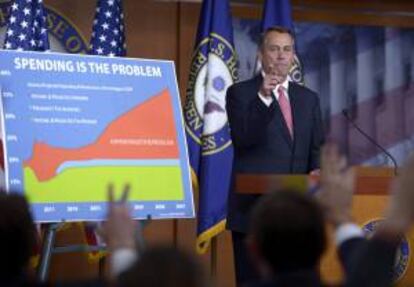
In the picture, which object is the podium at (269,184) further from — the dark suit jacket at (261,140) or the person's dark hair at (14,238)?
the person's dark hair at (14,238)

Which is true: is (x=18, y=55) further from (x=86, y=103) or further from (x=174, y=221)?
(x=174, y=221)

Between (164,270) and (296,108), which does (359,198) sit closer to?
(296,108)

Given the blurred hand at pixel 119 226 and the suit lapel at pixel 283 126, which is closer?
the blurred hand at pixel 119 226

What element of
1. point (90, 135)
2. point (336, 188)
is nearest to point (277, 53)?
point (90, 135)

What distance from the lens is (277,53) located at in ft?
16.4

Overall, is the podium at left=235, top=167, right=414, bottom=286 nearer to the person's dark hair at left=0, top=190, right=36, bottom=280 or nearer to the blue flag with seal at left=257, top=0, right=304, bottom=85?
the person's dark hair at left=0, top=190, right=36, bottom=280

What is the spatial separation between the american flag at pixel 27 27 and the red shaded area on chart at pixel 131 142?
120cm

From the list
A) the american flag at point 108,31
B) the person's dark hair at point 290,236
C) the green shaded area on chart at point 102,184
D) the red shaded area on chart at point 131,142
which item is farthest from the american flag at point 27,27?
the person's dark hair at point 290,236

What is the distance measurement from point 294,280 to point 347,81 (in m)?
5.53

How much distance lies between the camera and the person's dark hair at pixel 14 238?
7.58 feet

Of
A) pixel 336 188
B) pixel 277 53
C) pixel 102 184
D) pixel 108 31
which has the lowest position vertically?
pixel 102 184

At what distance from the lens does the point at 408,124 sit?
777 cm

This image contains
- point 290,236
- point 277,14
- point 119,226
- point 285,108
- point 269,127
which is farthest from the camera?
point 277,14

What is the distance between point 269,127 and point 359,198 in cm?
86
